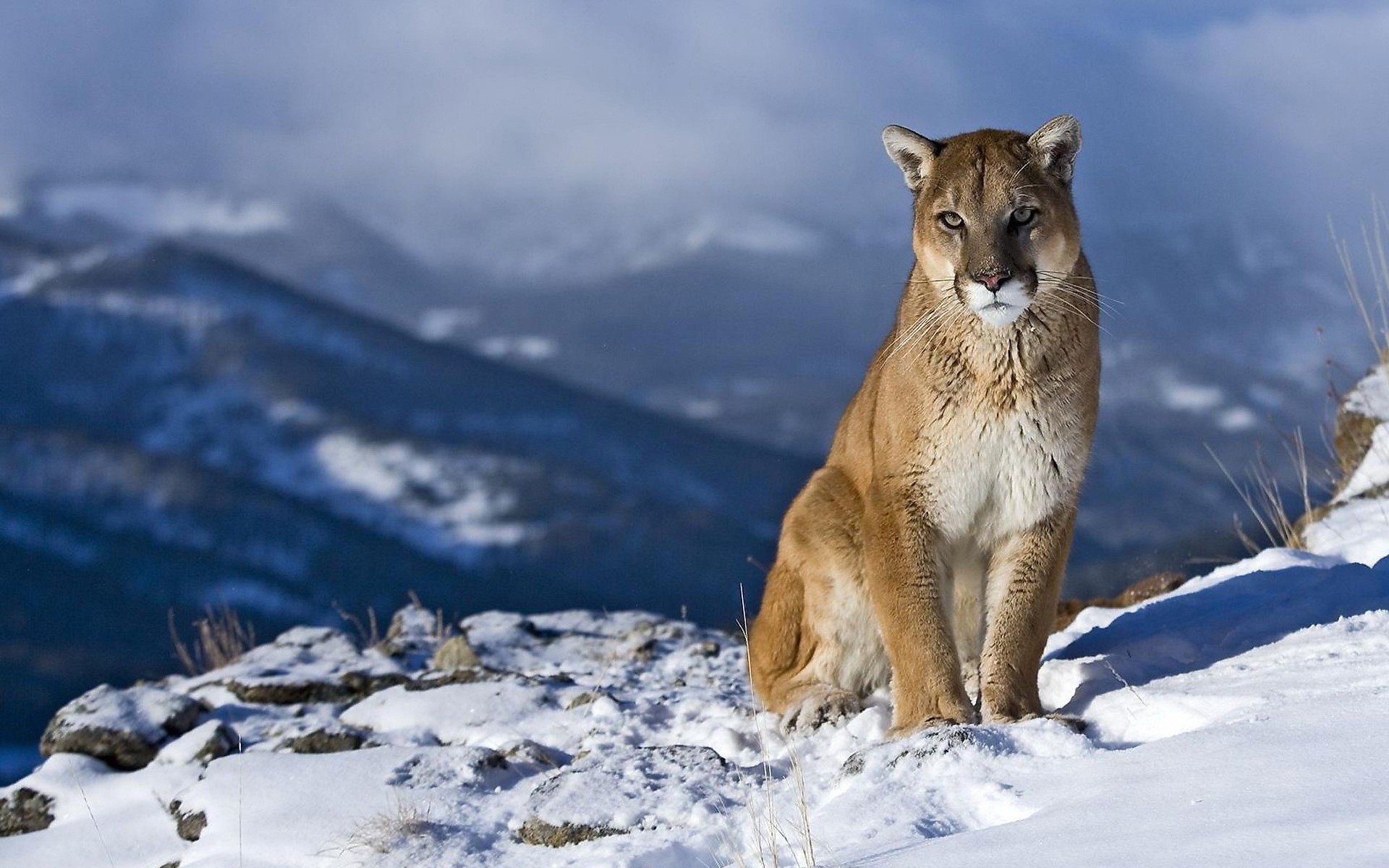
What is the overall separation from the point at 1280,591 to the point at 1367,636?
5.05 ft

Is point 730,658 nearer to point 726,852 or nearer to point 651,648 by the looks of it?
point 651,648

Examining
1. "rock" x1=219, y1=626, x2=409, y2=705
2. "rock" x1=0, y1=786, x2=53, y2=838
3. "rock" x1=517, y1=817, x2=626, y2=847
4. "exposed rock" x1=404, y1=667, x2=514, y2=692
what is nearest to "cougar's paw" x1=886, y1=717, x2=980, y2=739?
"rock" x1=517, y1=817, x2=626, y2=847

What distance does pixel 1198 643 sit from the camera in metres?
6.68

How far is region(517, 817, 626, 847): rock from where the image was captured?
5.34 meters

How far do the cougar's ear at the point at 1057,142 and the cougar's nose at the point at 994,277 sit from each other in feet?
2.34

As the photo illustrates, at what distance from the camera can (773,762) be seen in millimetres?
6207

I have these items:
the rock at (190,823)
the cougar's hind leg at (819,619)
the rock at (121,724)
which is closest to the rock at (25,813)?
the rock at (121,724)

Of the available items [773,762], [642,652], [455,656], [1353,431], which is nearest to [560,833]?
[773,762]

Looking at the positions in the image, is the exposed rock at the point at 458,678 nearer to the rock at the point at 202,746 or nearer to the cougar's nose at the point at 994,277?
the rock at the point at 202,746

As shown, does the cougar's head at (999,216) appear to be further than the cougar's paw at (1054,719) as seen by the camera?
Yes

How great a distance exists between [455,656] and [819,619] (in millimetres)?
4196

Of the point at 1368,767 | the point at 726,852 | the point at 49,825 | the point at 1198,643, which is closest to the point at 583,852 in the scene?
the point at 726,852

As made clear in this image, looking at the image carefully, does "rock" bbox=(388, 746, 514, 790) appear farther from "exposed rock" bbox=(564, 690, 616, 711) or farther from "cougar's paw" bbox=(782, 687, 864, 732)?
"cougar's paw" bbox=(782, 687, 864, 732)

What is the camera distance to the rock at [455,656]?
10.1 metres
